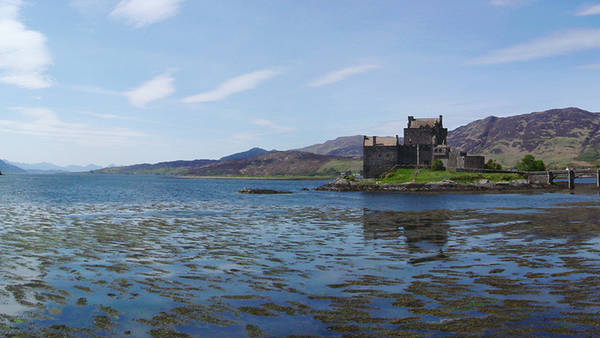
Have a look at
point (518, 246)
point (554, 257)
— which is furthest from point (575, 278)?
point (518, 246)

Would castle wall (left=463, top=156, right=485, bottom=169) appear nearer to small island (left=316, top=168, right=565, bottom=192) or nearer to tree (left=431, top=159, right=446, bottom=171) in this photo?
small island (left=316, top=168, right=565, bottom=192)

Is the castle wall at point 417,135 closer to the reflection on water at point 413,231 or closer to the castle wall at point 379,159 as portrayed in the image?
the castle wall at point 379,159

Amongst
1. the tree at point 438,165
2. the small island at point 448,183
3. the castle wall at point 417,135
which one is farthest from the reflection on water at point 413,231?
the castle wall at point 417,135

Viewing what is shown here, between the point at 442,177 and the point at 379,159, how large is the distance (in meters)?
25.2

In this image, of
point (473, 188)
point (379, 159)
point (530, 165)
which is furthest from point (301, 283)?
point (530, 165)

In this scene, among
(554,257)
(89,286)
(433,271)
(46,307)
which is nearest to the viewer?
(46,307)

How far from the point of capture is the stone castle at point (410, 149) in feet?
414

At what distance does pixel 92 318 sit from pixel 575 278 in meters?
16.3

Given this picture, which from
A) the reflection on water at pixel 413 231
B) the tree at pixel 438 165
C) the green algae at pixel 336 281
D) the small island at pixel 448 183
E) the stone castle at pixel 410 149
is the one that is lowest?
the reflection on water at pixel 413 231

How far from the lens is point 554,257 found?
19.7 m

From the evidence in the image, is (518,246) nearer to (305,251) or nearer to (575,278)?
(575,278)

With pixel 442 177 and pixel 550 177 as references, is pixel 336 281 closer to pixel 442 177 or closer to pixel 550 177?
pixel 442 177

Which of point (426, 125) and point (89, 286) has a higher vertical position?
point (426, 125)

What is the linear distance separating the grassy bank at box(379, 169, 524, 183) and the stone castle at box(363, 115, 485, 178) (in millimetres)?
7798
